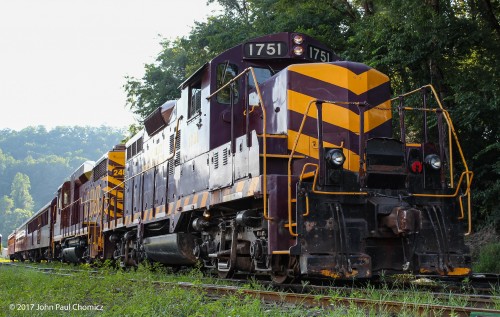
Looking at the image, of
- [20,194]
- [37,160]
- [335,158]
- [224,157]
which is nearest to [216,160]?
[224,157]

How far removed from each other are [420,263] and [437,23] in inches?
316

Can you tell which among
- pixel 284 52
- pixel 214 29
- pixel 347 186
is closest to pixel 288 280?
pixel 347 186

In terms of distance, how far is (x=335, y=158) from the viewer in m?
7.18

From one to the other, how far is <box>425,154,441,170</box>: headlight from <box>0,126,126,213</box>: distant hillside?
139135 mm

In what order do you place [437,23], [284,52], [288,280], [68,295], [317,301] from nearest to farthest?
[317,301] → [68,295] → [288,280] → [284,52] → [437,23]

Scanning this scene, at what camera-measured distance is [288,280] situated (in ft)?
25.8

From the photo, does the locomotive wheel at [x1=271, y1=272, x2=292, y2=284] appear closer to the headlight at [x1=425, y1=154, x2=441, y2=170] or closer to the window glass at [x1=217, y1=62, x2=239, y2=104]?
the headlight at [x1=425, y1=154, x2=441, y2=170]

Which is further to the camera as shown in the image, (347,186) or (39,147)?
(39,147)

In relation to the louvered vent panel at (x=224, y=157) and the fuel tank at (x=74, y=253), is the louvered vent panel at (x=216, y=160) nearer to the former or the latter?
the louvered vent panel at (x=224, y=157)

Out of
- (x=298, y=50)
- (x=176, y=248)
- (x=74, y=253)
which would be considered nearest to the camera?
(x=298, y=50)

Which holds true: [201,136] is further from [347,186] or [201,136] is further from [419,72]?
[419,72]

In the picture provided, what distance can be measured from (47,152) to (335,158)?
166290mm

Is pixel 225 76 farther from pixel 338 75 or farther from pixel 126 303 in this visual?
pixel 126 303

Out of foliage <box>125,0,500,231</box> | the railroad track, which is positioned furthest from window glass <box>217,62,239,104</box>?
foliage <box>125,0,500,231</box>
